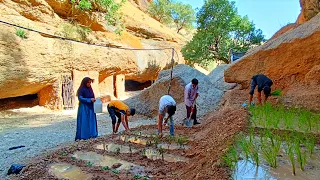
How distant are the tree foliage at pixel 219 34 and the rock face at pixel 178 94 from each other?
838cm

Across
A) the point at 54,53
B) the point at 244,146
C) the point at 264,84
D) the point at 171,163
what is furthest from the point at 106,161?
the point at 54,53

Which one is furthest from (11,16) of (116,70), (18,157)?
(18,157)

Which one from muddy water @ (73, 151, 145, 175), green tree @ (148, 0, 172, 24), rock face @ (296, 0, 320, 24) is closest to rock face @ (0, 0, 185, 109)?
muddy water @ (73, 151, 145, 175)

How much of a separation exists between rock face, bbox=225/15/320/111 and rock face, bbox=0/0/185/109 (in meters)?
8.00

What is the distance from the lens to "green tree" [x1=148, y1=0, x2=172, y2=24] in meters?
28.5

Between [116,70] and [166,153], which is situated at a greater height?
[116,70]

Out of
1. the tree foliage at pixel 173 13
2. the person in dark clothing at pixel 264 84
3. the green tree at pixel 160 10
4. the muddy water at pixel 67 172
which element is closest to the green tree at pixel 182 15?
the tree foliage at pixel 173 13

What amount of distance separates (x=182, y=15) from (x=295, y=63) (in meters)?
24.8

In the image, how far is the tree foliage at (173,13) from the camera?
93.9ft

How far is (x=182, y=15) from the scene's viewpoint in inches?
1209

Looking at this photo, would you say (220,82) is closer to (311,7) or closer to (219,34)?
(311,7)

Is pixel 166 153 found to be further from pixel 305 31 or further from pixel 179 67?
pixel 179 67

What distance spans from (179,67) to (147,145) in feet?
22.4

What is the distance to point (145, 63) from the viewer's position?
18.1 meters
